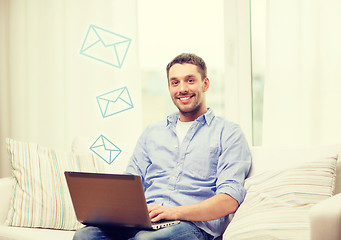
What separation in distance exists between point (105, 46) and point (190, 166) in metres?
1.53

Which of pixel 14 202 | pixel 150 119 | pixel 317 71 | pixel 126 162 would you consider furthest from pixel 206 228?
pixel 150 119

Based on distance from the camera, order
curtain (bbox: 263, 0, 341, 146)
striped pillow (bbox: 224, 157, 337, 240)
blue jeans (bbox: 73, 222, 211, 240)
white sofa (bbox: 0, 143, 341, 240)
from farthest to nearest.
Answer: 1. curtain (bbox: 263, 0, 341, 146)
2. white sofa (bbox: 0, 143, 341, 240)
3. blue jeans (bbox: 73, 222, 211, 240)
4. striped pillow (bbox: 224, 157, 337, 240)

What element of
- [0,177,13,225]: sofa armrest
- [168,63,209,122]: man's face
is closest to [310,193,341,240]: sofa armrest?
[168,63,209,122]: man's face

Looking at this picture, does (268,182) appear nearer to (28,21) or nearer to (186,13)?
(186,13)

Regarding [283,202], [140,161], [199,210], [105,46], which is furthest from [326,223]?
[105,46]

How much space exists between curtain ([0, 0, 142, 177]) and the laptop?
142 centimetres

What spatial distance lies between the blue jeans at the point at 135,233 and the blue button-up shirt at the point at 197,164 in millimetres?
52

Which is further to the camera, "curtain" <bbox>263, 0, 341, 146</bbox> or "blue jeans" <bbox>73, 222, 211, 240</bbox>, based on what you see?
"curtain" <bbox>263, 0, 341, 146</bbox>

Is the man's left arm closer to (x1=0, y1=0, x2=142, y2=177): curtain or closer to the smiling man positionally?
the smiling man

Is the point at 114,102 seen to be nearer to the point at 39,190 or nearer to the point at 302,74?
the point at 39,190

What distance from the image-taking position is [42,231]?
2115mm

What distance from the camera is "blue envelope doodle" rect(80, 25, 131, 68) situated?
3258 millimetres

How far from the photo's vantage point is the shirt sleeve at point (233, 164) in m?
1.90

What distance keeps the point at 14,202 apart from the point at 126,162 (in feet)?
1.82
